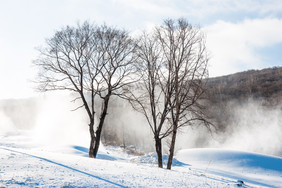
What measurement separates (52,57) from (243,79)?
112804mm

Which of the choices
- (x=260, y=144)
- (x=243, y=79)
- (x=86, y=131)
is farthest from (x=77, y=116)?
(x=243, y=79)

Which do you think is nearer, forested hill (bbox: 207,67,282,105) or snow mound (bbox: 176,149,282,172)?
snow mound (bbox: 176,149,282,172)

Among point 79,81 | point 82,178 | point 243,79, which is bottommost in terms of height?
point 82,178

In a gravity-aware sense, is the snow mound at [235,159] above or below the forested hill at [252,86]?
below

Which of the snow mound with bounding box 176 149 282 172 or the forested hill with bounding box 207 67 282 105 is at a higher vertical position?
the forested hill with bounding box 207 67 282 105

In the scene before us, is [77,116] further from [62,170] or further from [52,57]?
[62,170]

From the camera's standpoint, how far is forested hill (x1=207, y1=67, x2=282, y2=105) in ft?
286

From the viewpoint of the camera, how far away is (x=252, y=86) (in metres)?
98.6

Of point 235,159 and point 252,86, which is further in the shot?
point 252,86

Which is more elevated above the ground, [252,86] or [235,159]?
[252,86]

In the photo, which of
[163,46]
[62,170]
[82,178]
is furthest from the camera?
[163,46]

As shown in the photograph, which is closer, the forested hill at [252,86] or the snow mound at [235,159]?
the snow mound at [235,159]

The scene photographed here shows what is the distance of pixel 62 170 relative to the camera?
18.6 feet

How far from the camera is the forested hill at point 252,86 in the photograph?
8725 centimetres
